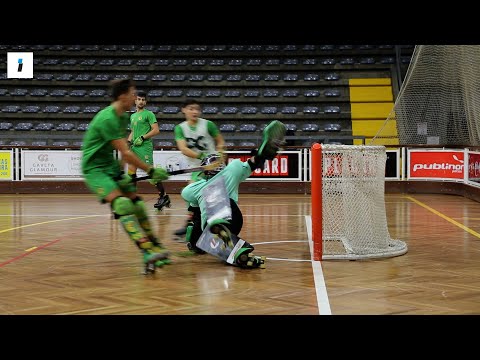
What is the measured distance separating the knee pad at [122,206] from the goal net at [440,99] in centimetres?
784

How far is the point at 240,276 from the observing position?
6660 mm

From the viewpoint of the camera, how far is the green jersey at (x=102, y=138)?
6590mm

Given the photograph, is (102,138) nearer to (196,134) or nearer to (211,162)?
(211,162)

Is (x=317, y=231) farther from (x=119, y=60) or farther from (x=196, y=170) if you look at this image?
(x=119, y=60)

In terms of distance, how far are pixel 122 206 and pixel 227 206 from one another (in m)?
1.22

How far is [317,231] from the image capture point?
733 centimetres

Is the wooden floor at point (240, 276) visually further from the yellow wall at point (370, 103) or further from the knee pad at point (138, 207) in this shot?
the yellow wall at point (370, 103)

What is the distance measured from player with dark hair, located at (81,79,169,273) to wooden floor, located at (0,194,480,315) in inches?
16.3

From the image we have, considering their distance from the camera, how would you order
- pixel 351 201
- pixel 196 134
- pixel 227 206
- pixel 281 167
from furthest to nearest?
pixel 281 167 < pixel 196 134 < pixel 351 201 < pixel 227 206

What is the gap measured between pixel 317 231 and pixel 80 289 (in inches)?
102

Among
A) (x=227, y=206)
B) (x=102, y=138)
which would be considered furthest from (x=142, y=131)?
(x=102, y=138)

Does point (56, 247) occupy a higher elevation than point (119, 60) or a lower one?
lower
